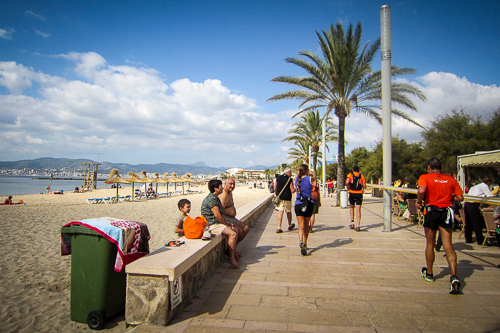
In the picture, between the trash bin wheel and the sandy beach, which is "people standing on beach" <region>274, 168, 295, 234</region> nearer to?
the sandy beach

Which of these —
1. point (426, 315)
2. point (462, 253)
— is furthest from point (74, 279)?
point (462, 253)

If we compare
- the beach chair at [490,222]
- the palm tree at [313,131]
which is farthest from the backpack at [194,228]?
the palm tree at [313,131]

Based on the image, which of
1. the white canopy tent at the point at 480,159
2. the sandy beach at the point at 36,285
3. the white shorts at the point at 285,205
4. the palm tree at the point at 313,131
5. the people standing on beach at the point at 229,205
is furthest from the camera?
the palm tree at the point at 313,131

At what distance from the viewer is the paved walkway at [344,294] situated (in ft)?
8.95

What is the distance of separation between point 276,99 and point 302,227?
37.8ft

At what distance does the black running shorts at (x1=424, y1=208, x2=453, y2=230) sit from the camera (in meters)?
3.70

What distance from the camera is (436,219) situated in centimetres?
376

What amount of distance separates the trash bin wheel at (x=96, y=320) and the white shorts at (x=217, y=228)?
5.85ft

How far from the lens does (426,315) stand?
2.89m

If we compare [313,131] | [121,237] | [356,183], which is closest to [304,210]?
[356,183]

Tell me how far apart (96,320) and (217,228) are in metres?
1.94

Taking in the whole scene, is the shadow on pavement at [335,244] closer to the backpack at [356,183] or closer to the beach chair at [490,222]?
the backpack at [356,183]

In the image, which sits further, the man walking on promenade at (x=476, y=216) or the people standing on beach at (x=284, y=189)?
the people standing on beach at (x=284, y=189)

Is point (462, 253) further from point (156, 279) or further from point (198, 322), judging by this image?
point (156, 279)
